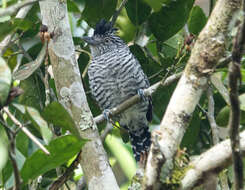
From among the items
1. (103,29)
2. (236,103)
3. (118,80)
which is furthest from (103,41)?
(236,103)

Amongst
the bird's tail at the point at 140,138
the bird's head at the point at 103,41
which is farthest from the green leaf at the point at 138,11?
the bird's tail at the point at 140,138

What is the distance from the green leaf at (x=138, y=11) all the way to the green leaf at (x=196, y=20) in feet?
0.95

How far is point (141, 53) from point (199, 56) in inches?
59.5

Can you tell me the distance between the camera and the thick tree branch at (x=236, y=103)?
1.24m

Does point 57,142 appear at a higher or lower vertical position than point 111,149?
higher

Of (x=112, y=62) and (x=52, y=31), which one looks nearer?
(x=52, y=31)

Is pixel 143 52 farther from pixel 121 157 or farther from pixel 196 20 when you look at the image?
pixel 121 157

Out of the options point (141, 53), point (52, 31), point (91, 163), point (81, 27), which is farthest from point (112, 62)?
point (91, 163)

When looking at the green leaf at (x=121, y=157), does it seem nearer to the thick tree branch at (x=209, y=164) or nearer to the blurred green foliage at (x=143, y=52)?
the blurred green foliage at (x=143, y=52)

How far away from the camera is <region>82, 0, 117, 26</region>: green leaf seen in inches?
112

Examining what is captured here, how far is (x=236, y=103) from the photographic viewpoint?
1306mm

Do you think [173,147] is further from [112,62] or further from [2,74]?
[112,62]

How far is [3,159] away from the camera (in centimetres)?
121

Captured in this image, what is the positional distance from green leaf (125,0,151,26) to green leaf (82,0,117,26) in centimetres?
12
